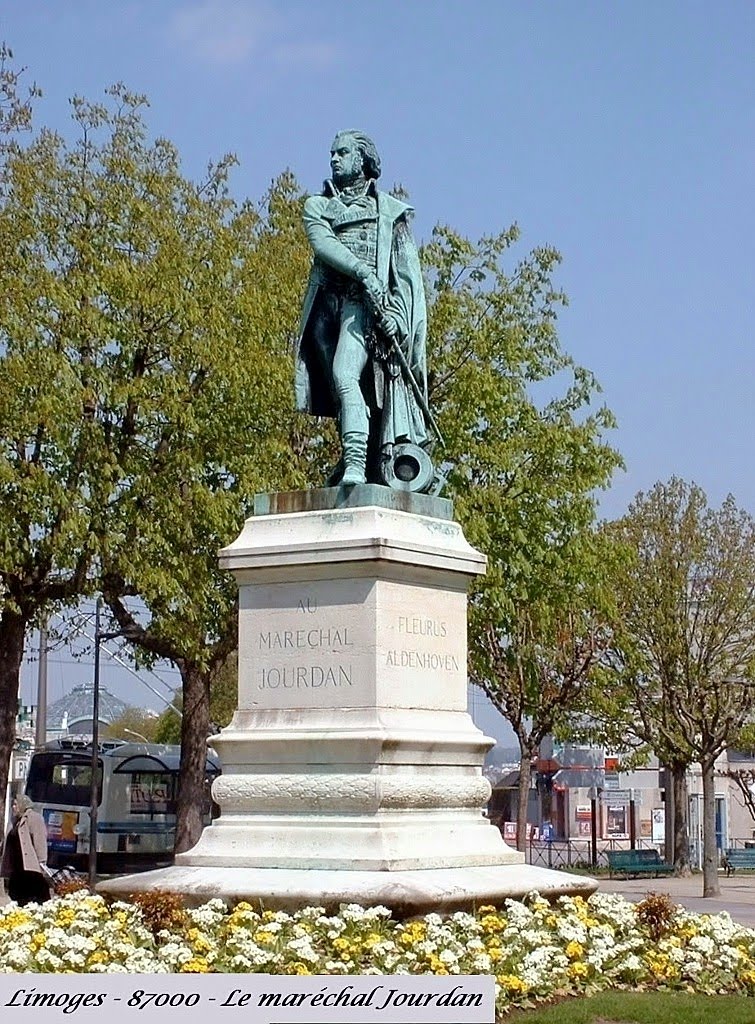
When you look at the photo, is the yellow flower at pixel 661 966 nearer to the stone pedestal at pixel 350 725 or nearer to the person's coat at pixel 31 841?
the stone pedestal at pixel 350 725

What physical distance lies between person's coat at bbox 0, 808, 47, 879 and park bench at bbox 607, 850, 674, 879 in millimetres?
22660

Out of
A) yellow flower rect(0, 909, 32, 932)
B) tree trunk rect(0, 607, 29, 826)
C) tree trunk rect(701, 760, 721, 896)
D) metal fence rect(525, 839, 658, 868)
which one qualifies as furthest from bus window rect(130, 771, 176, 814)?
yellow flower rect(0, 909, 32, 932)

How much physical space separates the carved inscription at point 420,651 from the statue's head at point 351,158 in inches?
138

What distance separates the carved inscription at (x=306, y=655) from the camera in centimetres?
1209

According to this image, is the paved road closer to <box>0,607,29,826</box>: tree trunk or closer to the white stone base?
<box>0,607,29,826</box>: tree trunk

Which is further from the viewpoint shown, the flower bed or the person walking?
the person walking

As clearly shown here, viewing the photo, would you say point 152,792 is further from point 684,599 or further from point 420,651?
point 420,651

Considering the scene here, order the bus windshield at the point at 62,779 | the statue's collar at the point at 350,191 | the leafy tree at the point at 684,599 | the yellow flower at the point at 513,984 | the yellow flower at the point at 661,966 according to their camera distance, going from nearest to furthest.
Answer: the yellow flower at the point at 513,984
the yellow flower at the point at 661,966
the statue's collar at the point at 350,191
the leafy tree at the point at 684,599
the bus windshield at the point at 62,779

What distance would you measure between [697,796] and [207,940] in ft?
168

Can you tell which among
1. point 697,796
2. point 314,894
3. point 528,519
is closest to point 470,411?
point 528,519

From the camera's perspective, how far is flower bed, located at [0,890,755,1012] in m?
9.77

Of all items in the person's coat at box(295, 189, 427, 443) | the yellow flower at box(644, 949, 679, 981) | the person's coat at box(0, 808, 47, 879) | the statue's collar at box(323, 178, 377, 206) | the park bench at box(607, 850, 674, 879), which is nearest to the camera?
the yellow flower at box(644, 949, 679, 981)

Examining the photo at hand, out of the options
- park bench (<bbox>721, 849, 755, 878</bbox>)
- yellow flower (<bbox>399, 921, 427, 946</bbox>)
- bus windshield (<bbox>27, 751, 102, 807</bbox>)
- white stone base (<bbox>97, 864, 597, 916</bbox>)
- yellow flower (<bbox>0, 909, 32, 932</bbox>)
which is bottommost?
park bench (<bbox>721, 849, 755, 878</bbox>)

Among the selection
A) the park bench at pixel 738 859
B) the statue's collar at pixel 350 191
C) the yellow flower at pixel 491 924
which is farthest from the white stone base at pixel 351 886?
the park bench at pixel 738 859
